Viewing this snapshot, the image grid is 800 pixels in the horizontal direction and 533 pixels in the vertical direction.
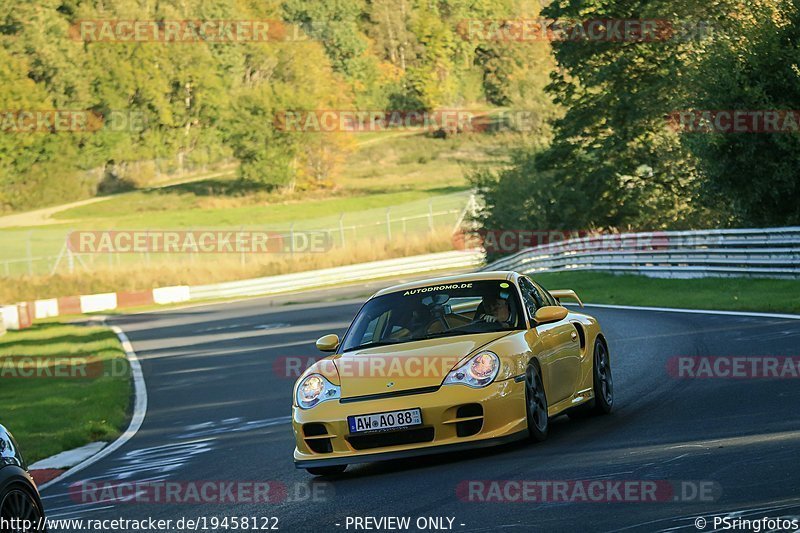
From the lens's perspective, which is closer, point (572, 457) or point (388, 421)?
point (572, 457)

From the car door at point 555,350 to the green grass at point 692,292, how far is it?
28.7ft

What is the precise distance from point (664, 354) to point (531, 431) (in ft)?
19.1

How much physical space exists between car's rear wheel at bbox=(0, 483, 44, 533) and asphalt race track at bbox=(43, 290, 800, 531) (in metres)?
1.43

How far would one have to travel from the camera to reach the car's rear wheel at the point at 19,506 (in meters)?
6.29

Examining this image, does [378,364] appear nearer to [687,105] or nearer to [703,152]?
[703,152]

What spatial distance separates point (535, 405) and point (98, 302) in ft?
145

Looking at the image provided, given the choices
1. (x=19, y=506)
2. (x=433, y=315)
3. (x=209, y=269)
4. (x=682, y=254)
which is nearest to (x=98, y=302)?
(x=209, y=269)

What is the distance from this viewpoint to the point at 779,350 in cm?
1332

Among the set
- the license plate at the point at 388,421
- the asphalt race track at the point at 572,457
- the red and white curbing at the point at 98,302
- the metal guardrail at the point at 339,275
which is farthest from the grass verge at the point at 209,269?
the license plate at the point at 388,421

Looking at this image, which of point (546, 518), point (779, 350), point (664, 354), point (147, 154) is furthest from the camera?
point (147, 154)

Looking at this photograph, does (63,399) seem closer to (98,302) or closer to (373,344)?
(373,344)

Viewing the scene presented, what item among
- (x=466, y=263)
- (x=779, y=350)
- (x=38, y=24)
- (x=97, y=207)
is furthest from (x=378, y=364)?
(x=38, y=24)

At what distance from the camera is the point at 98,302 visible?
51.2m

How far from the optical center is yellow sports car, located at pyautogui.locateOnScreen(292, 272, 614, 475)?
866cm
